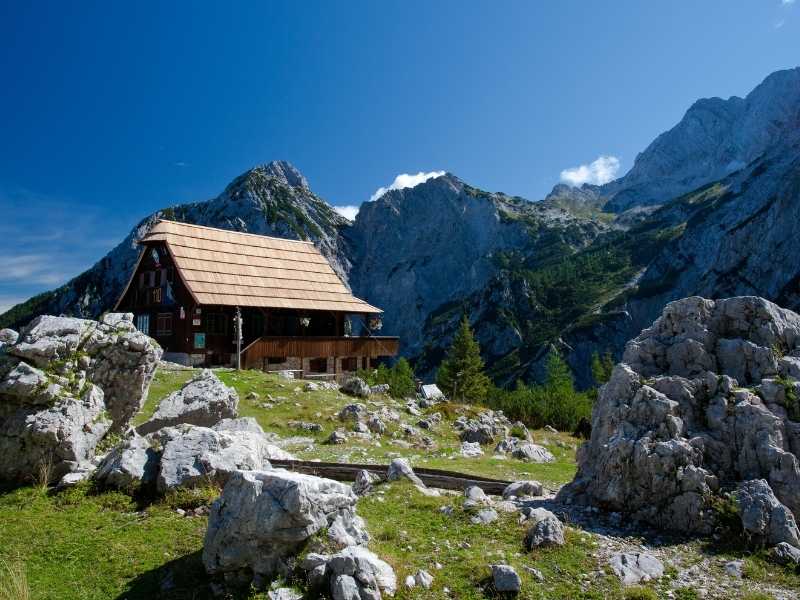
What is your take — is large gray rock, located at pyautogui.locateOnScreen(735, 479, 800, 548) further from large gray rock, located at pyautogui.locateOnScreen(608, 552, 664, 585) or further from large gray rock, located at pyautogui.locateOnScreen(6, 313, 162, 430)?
large gray rock, located at pyautogui.locateOnScreen(6, 313, 162, 430)

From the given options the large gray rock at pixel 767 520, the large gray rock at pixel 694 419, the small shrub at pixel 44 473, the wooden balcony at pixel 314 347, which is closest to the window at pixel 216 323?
the wooden balcony at pixel 314 347

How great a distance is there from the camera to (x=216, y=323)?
43.8 metres

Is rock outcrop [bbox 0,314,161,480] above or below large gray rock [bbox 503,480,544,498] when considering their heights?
above

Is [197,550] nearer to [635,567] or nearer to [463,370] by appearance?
[635,567]

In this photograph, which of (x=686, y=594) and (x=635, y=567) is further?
(x=635, y=567)

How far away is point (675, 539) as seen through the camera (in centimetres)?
1075

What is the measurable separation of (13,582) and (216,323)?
35.4 meters

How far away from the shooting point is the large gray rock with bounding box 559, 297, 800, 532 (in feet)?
37.4

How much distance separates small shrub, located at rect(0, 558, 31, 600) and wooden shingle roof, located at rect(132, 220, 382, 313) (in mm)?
31265

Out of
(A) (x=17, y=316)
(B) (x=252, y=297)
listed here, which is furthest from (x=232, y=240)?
(A) (x=17, y=316)

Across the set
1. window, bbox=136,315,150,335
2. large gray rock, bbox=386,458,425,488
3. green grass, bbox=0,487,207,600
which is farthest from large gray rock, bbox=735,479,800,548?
window, bbox=136,315,150,335

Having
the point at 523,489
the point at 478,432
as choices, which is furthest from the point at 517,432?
the point at 523,489

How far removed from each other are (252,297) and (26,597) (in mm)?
35500

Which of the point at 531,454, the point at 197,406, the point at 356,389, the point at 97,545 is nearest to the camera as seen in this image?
the point at 97,545
